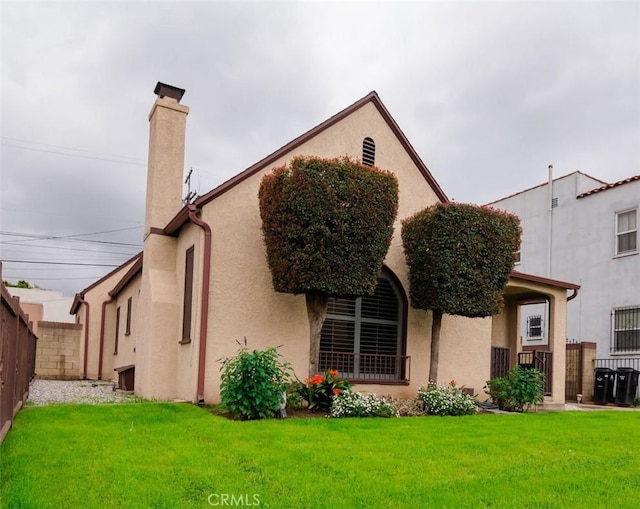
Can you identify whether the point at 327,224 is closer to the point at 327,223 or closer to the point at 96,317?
the point at 327,223

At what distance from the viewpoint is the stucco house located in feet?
39.5

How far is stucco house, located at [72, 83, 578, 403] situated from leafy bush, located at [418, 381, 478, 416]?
134 centimetres

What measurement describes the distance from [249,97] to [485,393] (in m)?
9.01

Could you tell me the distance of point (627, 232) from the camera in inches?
795

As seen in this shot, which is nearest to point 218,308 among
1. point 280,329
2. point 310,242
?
point 280,329

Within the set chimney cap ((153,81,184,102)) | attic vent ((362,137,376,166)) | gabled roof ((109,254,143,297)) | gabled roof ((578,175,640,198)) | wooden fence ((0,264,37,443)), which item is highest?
chimney cap ((153,81,184,102))

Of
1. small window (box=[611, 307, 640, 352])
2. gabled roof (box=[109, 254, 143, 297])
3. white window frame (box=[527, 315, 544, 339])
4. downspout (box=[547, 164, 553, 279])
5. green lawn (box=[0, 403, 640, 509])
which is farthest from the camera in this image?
white window frame (box=[527, 315, 544, 339])

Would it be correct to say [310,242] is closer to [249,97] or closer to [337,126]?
[337,126]

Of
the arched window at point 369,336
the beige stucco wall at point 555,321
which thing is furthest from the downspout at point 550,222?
the arched window at point 369,336

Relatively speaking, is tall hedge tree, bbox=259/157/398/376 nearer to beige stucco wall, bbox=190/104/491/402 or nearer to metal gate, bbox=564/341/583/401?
beige stucco wall, bbox=190/104/491/402

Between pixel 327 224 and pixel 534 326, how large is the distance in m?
15.4

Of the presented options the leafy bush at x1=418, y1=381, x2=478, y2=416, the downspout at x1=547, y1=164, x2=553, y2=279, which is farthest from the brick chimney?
the downspout at x1=547, y1=164, x2=553, y2=279

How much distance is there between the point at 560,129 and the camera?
56.1 feet

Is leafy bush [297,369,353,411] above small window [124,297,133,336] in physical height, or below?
below
